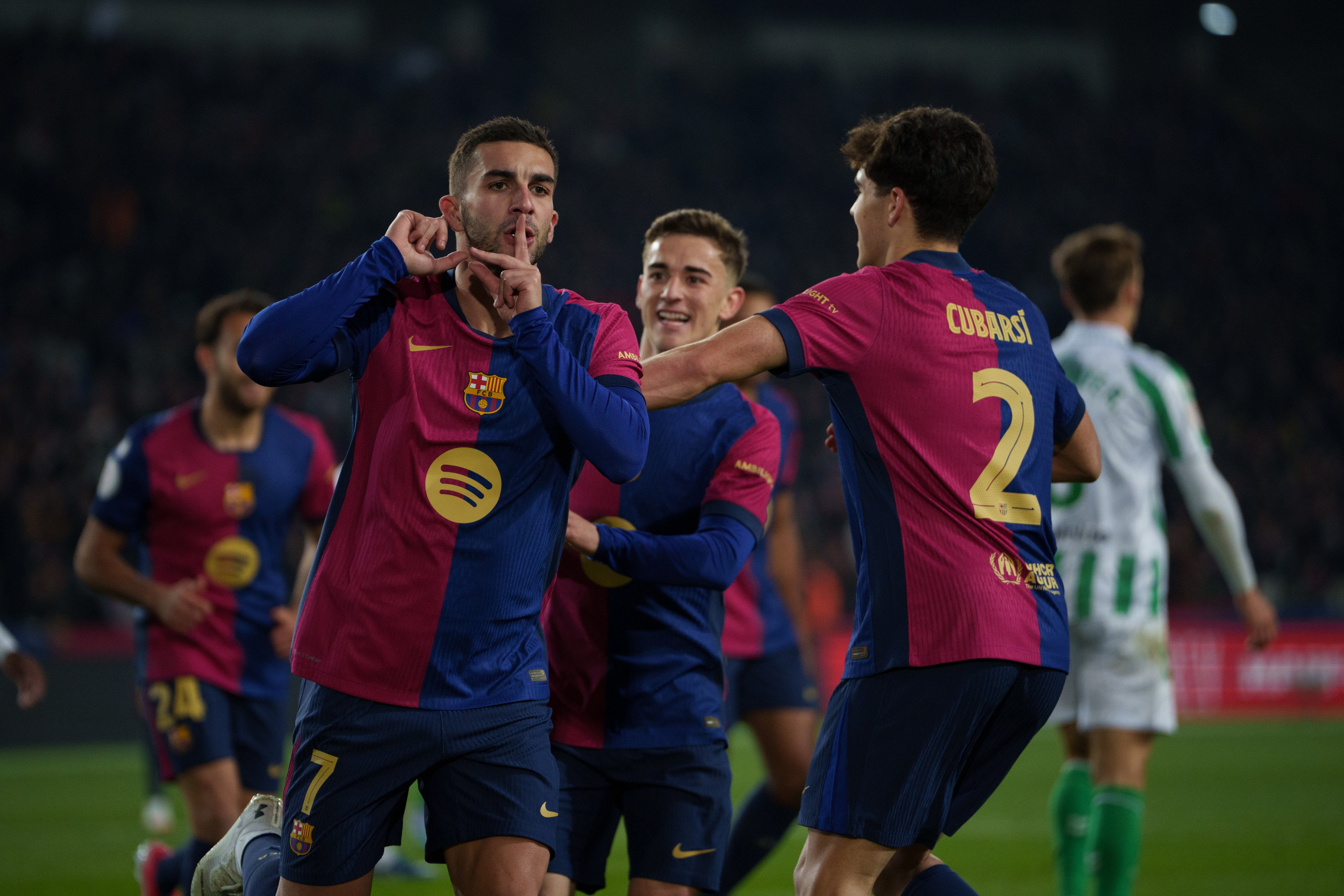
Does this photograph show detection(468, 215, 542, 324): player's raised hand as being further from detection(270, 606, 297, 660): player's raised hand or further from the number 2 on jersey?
detection(270, 606, 297, 660): player's raised hand

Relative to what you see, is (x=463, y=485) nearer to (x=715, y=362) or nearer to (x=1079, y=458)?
(x=715, y=362)

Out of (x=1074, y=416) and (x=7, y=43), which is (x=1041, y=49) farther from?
(x=1074, y=416)

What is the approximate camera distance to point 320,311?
2873 millimetres

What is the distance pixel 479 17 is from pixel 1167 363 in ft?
76.9

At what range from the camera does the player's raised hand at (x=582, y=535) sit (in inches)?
136

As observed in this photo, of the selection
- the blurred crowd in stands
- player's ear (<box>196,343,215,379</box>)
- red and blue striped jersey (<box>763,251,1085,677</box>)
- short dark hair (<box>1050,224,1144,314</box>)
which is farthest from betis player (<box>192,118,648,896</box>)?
the blurred crowd in stands

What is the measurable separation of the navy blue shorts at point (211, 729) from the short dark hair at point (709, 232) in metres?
2.58

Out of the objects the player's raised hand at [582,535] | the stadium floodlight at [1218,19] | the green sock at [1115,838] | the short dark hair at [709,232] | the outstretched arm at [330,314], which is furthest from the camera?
the stadium floodlight at [1218,19]

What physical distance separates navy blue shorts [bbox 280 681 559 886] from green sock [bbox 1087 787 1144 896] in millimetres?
2802

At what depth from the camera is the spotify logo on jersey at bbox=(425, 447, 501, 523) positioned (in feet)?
9.82

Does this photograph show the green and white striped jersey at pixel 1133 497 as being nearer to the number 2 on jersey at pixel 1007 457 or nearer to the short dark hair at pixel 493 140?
the number 2 on jersey at pixel 1007 457

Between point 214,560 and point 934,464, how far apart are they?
3618 mm

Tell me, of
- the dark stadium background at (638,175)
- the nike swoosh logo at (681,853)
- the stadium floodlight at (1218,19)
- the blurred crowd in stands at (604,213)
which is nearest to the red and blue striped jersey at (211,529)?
the nike swoosh logo at (681,853)

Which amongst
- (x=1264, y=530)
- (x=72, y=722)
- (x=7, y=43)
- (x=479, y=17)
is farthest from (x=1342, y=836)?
(x=479, y=17)
